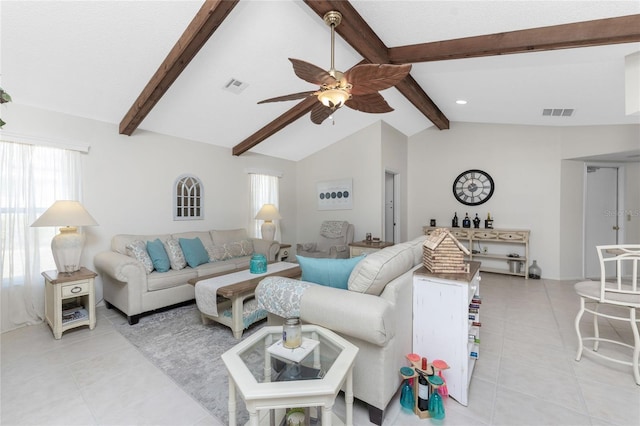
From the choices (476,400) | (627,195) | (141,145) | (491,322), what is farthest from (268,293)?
(627,195)

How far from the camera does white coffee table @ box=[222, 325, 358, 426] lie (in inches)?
43.6

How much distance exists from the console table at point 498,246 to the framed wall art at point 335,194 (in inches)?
80.0

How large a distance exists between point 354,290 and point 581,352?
6.77 feet

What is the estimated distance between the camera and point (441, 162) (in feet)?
18.8

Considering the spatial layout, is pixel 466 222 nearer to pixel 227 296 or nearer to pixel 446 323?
pixel 446 323

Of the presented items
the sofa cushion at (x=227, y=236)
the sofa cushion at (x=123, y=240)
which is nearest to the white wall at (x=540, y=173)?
the sofa cushion at (x=227, y=236)

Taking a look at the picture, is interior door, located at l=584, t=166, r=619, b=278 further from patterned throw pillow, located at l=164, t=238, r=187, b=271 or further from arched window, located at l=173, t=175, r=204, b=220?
arched window, located at l=173, t=175, r=204, b=220

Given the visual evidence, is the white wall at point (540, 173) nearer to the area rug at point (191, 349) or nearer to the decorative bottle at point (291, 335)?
the area rug at point (191, 349)

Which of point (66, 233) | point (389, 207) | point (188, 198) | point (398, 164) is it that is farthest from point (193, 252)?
point (398, 164)

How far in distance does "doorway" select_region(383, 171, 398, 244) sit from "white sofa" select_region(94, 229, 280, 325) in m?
3.18

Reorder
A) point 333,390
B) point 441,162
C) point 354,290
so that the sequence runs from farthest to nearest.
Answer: point 441,162
point 354,290
point 333,390

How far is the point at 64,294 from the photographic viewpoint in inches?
106

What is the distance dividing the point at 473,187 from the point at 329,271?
465 cm

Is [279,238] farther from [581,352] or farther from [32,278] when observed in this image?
[581,352]
